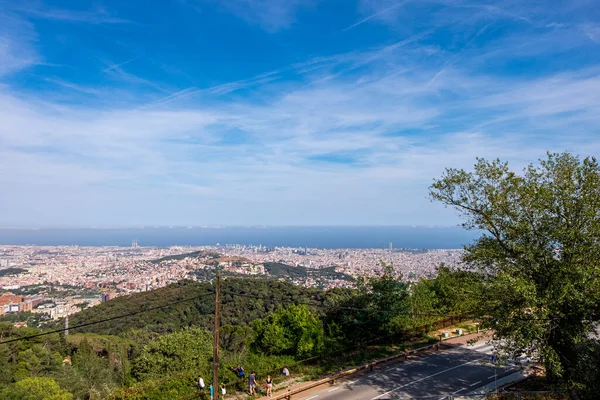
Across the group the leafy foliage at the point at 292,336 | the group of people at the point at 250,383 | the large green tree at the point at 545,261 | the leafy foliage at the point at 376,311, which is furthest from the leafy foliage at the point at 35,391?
the large green tree at the point at 545,261

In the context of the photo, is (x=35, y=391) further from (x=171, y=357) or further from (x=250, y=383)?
(x=250, y=383)

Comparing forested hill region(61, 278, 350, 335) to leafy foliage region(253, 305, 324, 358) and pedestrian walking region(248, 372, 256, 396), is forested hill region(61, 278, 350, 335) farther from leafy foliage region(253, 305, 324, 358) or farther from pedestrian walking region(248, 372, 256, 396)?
pedestrian walking region(248, 372, 256, 396)

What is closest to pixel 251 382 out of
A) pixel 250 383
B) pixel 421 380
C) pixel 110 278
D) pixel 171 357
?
pixel 250 383

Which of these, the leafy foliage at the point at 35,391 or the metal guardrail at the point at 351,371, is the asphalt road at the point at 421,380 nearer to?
the metal guardrail at the point at 351,371

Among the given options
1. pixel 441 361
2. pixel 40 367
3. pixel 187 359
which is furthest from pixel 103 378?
pixel 441 361

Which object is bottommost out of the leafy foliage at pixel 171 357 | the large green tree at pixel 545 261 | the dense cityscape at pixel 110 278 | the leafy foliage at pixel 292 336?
the dense cityscape at pixel 110 278
